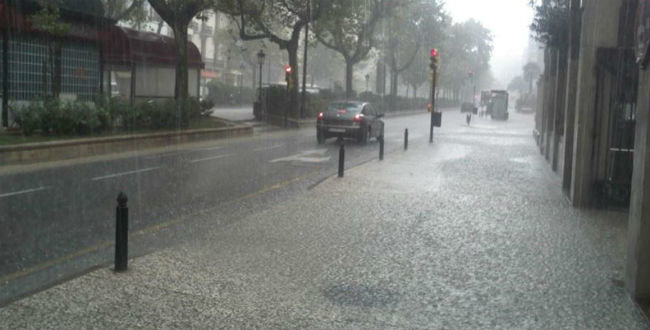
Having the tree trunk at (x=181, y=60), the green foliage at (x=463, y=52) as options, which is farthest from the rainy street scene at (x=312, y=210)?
the green foliage at (x=463, y=52)

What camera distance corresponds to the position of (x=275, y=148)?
22.4m

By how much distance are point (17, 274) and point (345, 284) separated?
303 cm

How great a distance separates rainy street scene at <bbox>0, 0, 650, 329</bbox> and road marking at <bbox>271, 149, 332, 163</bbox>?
0.12 meters

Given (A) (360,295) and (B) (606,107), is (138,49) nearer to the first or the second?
(B) (606,107)

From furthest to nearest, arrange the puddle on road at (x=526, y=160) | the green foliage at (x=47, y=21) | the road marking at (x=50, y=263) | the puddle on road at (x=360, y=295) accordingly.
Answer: the puddle on road at (x=526, y=160), the green foliage at (x=47, y=21), the road marking at (x=50, y=263), the puddle on road at (x=360, y=295)

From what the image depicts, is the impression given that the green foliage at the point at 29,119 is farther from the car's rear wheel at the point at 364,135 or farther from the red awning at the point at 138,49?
the car's rear wheel at the point at 364,135

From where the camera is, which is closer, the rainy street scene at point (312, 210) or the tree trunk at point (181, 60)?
the rainy street scene at point (312, 210)

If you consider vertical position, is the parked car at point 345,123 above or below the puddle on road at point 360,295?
above

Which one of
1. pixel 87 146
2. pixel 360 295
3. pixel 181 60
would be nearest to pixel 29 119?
pixel 87 146

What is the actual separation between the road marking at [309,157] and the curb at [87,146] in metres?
4.49

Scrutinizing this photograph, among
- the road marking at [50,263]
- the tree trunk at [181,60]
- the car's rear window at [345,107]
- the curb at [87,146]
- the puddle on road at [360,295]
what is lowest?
the puddle on road at [360,295]

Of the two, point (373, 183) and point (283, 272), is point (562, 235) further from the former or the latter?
point (373, 183)

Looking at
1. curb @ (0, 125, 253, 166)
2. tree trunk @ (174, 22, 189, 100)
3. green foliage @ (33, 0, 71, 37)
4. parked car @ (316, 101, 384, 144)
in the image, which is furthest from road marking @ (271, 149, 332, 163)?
green foliage @ (33, 0, 71, 37)

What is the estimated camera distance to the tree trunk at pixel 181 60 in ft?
85.7
